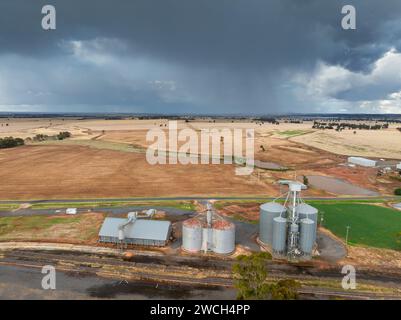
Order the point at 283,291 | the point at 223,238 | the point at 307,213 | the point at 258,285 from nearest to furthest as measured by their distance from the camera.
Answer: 1. the point at 283,291
2. the point at 258,285
3. the point at 223,238
4. the point at 307,213

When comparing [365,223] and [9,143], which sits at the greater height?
[9,143]

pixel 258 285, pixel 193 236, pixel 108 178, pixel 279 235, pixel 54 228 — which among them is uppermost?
pixel 108 178

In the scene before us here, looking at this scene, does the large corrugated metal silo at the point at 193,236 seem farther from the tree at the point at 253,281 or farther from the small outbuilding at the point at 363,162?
the small outbuilding at the point at 363,162

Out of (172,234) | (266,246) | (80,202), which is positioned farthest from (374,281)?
(80,202)

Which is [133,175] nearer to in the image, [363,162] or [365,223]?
[365,223]

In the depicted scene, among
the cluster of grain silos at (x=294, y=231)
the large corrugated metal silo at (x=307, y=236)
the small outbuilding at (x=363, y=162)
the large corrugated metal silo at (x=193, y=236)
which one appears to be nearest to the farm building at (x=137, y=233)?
the large corrugated metal silo at (x=193, y=236)

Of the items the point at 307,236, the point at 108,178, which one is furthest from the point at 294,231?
the point at 108,178
